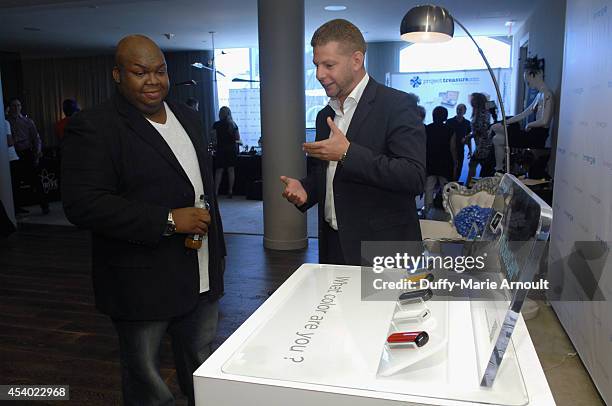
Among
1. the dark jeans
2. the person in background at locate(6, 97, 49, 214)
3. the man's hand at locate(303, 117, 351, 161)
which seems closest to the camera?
the man's hand at locate(303, 117, 351, 161)

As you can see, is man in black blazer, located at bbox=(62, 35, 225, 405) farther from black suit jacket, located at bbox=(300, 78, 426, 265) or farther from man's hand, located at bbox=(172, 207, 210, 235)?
black suit jacket, located at bbox=(300, 78, 426, 265)

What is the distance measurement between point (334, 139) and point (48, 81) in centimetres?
1346

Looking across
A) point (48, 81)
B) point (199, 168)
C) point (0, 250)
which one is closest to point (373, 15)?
point (0, 250)

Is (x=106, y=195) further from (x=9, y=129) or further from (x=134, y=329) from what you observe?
(x=9, y=129)

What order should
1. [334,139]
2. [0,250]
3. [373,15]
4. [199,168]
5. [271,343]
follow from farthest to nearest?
[373,15] → [0,250] → [199,168] → [334,139] → [271,343]

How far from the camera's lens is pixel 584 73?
9.06 ft

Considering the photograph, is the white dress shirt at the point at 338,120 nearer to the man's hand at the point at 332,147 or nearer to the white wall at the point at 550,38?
the man's hand at the point at 332,147

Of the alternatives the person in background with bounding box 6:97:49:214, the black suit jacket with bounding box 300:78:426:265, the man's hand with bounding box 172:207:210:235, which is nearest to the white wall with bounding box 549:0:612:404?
the black suit jacket with bounding box 300:78:426:265

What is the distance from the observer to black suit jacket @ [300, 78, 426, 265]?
143 centimetres

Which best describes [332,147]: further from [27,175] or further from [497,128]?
[27,175]

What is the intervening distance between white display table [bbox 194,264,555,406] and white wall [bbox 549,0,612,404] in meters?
1.72

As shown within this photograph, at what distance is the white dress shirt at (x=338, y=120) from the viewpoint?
5.12 ft

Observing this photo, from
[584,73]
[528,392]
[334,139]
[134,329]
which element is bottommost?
→ [134,329]

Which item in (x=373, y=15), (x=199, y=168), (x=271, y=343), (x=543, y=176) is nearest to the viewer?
(x=271, y=343)
